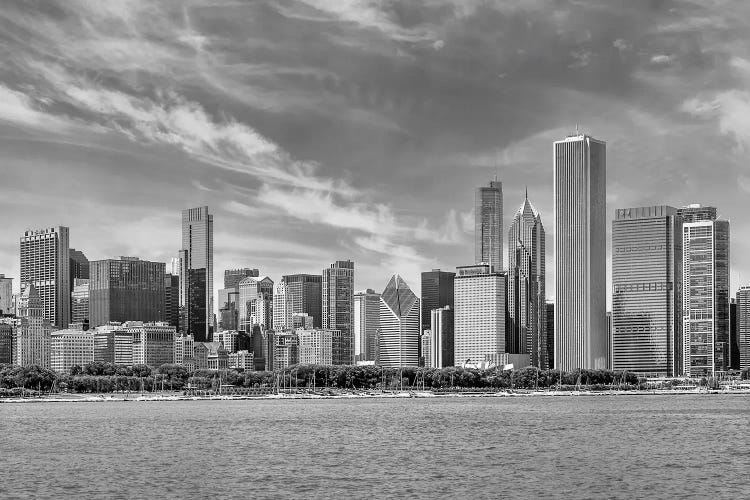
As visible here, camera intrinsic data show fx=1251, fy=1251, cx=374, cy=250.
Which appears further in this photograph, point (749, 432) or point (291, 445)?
point (749, 432)

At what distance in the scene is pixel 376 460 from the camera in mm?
117562

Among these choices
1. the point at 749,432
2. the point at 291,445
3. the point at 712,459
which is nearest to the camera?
the point at 712,459

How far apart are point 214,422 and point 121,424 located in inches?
540

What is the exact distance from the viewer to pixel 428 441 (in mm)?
141625

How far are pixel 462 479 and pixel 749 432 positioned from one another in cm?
7361

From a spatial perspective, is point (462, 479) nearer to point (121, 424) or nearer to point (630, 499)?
point (630, 499)

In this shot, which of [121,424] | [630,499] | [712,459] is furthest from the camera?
[121,424]

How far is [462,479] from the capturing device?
101 meters

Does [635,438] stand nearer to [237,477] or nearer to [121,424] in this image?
[237,477]

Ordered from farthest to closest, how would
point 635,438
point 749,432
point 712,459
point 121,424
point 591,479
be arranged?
point 121,424 < point 749,432 < point 635,438 < point 712,459 < point 591,479

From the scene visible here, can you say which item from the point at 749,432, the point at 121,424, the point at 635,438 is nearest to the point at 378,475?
the point at 635,438

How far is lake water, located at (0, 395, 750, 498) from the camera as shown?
94438 mm

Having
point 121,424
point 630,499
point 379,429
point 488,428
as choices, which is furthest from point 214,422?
point 630,499

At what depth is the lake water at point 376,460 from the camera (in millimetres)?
94438
